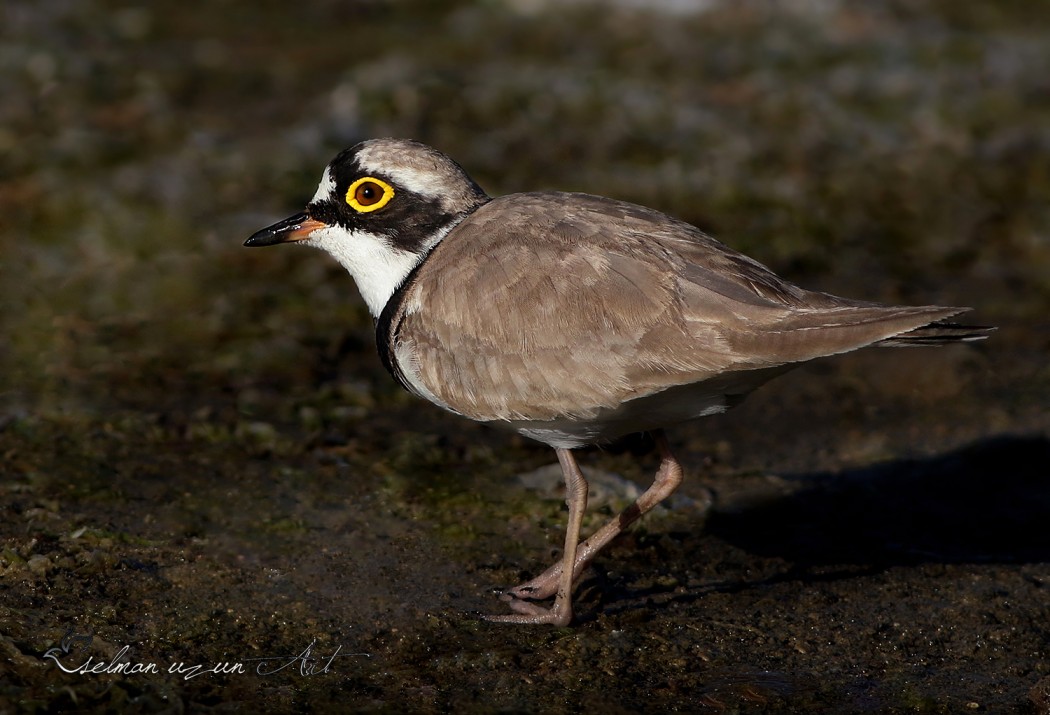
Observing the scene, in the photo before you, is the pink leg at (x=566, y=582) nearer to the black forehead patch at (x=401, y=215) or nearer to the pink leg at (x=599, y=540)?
the pink leg at (x=599, y=540)

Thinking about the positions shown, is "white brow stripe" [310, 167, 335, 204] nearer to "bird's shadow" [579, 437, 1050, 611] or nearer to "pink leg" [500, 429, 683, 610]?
"pink leg" [500, 429, 683, 610]

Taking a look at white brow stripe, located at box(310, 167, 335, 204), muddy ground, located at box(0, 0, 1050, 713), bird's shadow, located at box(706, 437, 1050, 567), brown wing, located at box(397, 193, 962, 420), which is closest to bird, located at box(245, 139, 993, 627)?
brown wing, located at box(397, 193, 962, 420)

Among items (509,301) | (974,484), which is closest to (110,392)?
(509,301)

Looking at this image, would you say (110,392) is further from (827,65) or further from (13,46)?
(827,65)

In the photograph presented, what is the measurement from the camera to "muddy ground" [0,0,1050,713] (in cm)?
516

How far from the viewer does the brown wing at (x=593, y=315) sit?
4.97 m

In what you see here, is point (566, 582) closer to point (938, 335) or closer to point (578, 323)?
point (578, 323)

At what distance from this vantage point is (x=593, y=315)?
5188 mm

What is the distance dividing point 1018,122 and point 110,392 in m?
8.22

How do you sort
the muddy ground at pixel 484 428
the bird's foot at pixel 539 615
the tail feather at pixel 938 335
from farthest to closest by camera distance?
the bird's foot at pixel 539 615 → the muddy ground at pixel 484 428 → the tail feather at pixel 938 335

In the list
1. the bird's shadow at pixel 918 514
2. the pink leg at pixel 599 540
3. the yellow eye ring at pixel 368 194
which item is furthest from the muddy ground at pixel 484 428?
the yellow eye ring at pixel 368 194

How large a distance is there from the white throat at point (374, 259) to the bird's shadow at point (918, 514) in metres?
2.01

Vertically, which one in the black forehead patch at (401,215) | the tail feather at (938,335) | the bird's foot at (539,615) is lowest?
the bird's foot at (539,615)

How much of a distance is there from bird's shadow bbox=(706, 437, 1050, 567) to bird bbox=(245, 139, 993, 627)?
0.88 meters
